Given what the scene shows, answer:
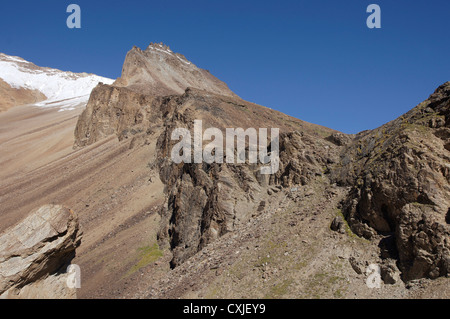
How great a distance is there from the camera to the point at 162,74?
294 feet

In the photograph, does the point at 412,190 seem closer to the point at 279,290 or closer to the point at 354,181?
the point at 354,181

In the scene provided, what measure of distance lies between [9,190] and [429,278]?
55.3m

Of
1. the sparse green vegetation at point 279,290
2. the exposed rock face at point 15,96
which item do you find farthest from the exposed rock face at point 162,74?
the exposed rock face at point 15,96

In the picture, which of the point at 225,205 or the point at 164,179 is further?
the point at 164,179

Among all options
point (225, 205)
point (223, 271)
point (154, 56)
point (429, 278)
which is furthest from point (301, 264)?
point (154, 56)

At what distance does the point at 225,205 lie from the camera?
2480cm

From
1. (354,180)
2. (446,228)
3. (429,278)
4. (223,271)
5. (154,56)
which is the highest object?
(154,56)

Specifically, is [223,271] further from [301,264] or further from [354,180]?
[354,180]

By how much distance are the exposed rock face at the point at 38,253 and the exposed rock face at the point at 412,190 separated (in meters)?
13.5

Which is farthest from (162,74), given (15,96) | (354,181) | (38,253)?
(15,96)

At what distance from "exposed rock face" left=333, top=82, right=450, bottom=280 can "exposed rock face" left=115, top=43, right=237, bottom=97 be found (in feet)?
188

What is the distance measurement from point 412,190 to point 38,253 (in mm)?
15704

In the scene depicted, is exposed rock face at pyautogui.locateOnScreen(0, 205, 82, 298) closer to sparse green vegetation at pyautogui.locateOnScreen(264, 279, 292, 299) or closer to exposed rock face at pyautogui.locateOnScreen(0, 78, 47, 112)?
sparse green vegetation at pyautogui.locateOnScreen(264, 279, 292, 299)

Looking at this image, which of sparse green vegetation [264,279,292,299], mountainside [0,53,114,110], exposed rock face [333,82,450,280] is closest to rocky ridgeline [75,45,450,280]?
exposed rock face [333,82,450,280]
